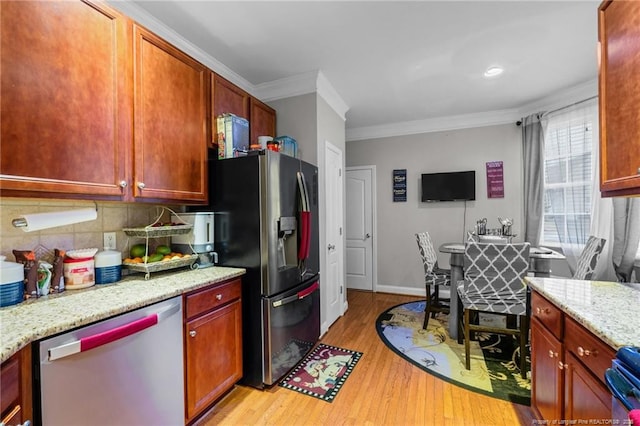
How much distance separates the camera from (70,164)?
4.32ft

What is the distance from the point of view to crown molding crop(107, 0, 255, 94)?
5.78 feet

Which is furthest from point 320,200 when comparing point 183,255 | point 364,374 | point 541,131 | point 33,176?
point 541,131

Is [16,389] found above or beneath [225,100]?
beneath

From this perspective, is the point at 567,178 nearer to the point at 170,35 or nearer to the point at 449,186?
the point at 449,186

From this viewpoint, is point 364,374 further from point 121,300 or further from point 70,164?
point 70,164

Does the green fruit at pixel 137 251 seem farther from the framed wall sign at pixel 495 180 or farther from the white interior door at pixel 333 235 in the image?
the framed wall sign at pixel 495 180

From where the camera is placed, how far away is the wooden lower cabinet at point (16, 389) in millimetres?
841

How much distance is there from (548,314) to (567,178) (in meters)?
2.63

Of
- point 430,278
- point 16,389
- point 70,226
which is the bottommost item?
point 430,278

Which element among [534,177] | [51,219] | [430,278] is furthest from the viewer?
[534,177]

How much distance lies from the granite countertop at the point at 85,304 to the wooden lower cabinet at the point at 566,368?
5.94 feet

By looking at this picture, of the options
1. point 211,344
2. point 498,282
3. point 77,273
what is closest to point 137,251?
point 77,273

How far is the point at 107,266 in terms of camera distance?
1.60 meters

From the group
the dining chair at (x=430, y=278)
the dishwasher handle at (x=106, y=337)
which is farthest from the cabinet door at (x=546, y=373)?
the dishwasher handle at (x=106, y=337)
